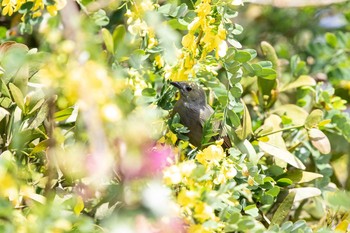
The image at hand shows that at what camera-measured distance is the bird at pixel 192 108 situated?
265 cm

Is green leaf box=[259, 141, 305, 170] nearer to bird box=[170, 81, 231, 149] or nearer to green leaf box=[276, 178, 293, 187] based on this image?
green leaf box=[276, 178, 293, 187]

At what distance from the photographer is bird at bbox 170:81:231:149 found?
2.65 m

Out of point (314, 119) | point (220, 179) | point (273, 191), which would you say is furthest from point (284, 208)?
point (220, 179)

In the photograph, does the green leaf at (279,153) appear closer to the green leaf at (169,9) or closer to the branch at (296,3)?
the green leaf at (169,9)

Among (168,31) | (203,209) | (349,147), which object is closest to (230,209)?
(203,209)

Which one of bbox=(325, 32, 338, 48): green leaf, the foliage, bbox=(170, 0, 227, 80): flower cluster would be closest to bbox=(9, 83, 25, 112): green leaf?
the foliage

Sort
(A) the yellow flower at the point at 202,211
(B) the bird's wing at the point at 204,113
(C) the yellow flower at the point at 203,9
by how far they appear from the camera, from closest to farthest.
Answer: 1. (A) the yellow flower at the point at 202,211
2. (C) the yellow flower at the point at 203,9
3. (B) the bird's wing at the point at 204,113

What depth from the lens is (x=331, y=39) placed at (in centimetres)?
371

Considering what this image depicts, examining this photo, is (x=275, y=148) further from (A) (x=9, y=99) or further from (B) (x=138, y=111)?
(A) (x=9, y=99)

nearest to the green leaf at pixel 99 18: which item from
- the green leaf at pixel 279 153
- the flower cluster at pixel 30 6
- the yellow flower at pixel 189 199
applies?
the flower cluster at pixel 30 6

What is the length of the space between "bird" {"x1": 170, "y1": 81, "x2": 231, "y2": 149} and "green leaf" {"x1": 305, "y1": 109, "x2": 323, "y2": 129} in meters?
0.34

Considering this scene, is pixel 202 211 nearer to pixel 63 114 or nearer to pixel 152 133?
pixel 152 133

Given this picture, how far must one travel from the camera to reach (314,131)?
2.77 m

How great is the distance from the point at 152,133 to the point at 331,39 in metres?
1.66
